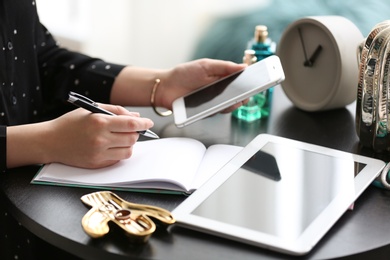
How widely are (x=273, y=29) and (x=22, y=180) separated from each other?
152 cm

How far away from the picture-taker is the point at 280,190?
911mm

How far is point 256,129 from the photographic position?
3.81 feet

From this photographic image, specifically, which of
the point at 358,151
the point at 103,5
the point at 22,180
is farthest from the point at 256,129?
the point at 103,5

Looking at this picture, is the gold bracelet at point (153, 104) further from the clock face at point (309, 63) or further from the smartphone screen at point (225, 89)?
the clock face at point (309, 63)

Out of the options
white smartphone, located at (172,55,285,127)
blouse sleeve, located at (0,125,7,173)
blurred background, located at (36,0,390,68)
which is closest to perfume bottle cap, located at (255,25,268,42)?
white smartphone, located at (172,55,285,127)

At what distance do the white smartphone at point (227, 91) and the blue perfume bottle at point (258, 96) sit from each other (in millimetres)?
68

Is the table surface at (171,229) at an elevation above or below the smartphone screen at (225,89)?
below

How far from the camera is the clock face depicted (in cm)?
120

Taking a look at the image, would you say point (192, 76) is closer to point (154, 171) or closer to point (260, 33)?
point (260, 33)

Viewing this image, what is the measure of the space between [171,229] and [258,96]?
46 cm

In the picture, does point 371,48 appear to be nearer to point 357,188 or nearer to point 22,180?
point 357,188

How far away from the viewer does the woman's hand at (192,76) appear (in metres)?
1.20

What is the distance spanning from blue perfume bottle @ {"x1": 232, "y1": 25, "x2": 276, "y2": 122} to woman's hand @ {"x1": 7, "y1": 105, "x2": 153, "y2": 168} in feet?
0.92

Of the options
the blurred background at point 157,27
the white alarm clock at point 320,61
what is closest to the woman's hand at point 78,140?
the white alarm clock at point 320,61
